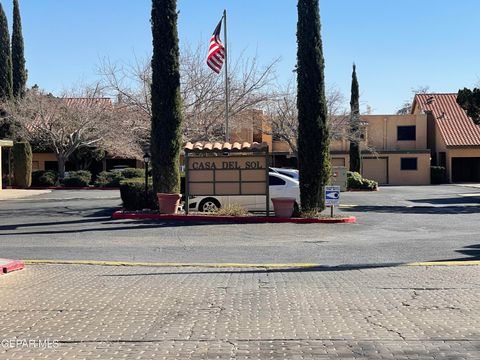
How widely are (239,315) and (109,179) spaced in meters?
33.7

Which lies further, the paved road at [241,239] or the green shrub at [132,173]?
the green shrub at [132,173]

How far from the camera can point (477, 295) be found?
8148 mm

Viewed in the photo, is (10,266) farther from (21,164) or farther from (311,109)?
(21,164)

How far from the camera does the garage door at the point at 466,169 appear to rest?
51859mm

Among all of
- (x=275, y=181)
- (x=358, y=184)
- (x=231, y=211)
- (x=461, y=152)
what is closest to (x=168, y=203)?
(x=231, y=211)

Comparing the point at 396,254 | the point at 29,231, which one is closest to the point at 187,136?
the point at 29,231

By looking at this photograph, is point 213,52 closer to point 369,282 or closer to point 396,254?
point 396,254

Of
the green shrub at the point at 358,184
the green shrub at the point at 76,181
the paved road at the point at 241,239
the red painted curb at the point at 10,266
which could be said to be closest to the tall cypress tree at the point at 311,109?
the paved road at the point at 241,239

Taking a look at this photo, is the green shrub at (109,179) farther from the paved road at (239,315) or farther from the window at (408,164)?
the paved road at (239,315)

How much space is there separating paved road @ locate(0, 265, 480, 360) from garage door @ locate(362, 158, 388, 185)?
133ft

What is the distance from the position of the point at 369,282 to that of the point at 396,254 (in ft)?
12.3

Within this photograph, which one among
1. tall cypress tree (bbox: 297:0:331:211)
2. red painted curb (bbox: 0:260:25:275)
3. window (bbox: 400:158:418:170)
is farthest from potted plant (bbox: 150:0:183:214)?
window (bbox: 400:158:418:170)

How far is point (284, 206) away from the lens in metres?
19.4

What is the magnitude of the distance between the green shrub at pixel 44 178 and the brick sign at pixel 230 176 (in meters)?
22.2
